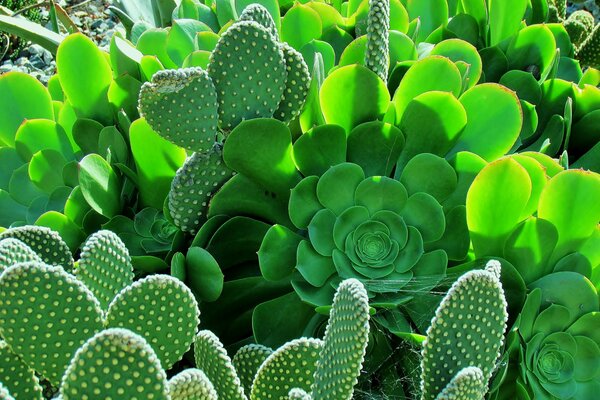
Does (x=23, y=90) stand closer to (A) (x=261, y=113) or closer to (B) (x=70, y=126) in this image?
(B) (x=70, y=126)

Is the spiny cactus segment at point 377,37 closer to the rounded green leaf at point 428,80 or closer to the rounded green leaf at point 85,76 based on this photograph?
the rounded green leaf at point 428,80

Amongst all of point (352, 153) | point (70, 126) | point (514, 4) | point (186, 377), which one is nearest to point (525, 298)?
point (352, 153)

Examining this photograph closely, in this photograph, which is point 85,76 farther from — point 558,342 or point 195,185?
point 558,342

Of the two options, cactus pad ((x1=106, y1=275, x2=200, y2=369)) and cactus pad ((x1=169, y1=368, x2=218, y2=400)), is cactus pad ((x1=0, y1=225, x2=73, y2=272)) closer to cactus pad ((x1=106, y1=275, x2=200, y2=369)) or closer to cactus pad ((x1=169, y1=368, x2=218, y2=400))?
cactus pad ((x1=106, y1=275, x2=200, y2=369))

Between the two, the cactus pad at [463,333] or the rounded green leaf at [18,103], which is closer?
the cactus pad at [463,333]

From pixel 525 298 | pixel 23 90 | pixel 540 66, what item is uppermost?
pixel 23 90

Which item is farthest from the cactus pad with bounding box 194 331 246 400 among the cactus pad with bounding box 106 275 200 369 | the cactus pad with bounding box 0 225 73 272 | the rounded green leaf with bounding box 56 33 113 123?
the rounded green leaf with bounding box 56 33 113 123

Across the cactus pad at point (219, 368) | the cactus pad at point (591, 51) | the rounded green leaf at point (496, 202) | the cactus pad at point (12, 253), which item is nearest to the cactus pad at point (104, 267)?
the cactus pad at point (12, 253)
